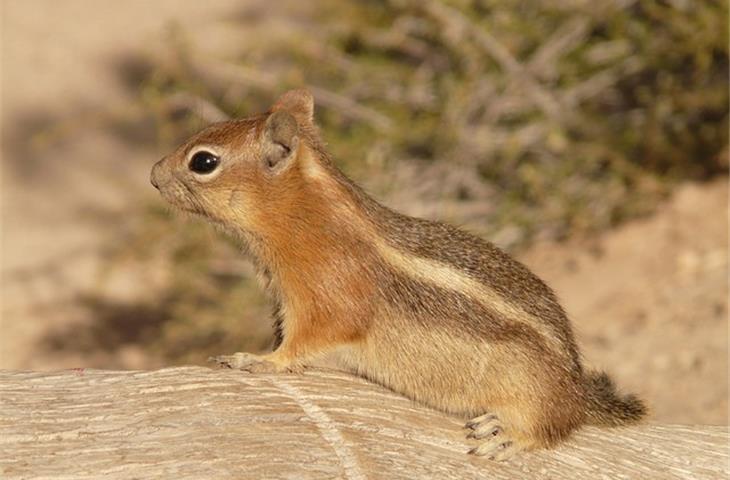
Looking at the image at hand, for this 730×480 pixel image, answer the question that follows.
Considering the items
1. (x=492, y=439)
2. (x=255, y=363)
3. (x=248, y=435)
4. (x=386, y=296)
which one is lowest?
(x=248, y=435)

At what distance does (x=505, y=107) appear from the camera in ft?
34.4

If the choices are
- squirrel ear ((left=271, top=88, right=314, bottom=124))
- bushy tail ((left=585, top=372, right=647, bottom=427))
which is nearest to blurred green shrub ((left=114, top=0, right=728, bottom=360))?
squirrel ear ((left=271, top=88, right=314, bottom=124))

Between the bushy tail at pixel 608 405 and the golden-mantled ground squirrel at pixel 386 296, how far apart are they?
2 cm

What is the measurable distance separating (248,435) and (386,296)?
37.1 inches

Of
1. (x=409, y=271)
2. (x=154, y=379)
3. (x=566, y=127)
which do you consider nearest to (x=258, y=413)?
(x=154, y=379)

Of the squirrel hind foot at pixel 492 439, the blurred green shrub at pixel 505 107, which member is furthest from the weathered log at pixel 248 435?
the blurred green shrub at pixel 505 107

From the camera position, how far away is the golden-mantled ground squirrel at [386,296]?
4.71 metres

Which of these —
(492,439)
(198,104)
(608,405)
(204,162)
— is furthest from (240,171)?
(198,104)

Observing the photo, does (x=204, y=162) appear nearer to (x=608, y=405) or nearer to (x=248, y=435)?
(x=248, y=435)

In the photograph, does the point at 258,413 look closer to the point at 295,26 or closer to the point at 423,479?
the point at 423,479

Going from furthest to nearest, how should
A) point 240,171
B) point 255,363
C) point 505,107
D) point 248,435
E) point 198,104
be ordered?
1. point 505,107
2. point 198,104
3. point 240,171
4. point 255,363
5. point 248,435

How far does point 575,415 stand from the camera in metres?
4.79

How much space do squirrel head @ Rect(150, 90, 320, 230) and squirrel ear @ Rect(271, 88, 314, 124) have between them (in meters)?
0.22

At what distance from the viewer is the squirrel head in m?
4.95
